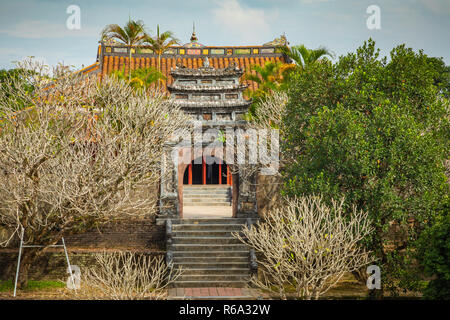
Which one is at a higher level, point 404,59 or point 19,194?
point 404,59

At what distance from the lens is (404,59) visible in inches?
477

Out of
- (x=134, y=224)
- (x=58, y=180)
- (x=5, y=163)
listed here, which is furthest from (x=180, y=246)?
(x=5, y=163)

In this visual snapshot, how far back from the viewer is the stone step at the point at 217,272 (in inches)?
562

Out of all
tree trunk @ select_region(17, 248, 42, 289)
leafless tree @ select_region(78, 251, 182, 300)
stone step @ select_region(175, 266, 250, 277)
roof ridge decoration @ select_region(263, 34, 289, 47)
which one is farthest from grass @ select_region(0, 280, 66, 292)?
roof ridge decoration @ select_region(263, 34, 289, 47)

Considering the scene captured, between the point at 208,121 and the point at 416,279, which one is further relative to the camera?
the point at 208,121

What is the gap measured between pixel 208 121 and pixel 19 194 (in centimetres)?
781

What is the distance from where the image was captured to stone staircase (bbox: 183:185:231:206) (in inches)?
995

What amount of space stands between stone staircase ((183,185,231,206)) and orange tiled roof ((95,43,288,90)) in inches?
228

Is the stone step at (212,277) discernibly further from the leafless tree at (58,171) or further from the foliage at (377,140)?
the foliage at (377,140)

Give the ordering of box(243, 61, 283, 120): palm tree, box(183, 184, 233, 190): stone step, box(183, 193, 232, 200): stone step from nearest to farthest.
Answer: box(243, 61, 283, 120): palm tree → box(183, 193, 232, 200): stone step → box(183, 184, 233, 190): stone step

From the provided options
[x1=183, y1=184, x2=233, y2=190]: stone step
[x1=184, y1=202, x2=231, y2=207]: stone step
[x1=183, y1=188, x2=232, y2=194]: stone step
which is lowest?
[x1=184, y1=202, x2=231, y2=207]: stone step

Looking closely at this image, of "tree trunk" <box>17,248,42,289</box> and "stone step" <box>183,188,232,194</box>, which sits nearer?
"tree trunk" <box>17,248,42,289</box>

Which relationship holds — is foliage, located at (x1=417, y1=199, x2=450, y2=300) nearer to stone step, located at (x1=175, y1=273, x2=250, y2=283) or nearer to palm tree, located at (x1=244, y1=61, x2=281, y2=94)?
stone step, located at (x1=175, y1=273, x2=250, y2=283)
